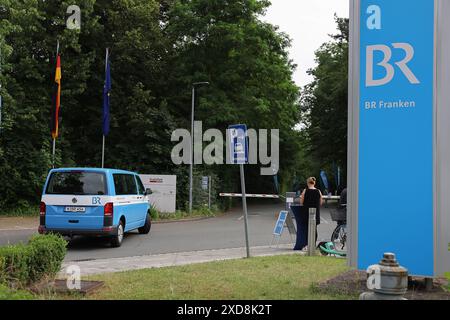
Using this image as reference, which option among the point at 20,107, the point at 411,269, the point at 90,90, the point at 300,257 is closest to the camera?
the point at 411,269

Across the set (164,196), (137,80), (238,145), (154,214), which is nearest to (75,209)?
(238,145)

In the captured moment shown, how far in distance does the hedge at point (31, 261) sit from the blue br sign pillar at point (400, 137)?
4071 mm

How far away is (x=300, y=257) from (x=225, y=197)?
24.1 meters

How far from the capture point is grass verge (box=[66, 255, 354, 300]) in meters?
6.57

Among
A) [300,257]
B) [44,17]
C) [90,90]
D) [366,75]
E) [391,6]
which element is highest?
[44,17]

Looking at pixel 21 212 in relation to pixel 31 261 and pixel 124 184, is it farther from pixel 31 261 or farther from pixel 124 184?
pixel 31 261

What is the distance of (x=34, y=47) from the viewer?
28297 millimetres

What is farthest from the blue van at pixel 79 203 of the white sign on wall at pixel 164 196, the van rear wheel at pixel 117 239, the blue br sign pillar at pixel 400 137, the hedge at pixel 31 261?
the white sign on wall at pixel 164 196

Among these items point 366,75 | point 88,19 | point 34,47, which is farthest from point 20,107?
point 366,75

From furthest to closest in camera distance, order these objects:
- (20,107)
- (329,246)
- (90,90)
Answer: (90,90), (20,107), (329,246)

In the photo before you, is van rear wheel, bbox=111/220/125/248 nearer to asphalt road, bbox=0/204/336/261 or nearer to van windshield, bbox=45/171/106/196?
asphalt road, bbox=0/204/336/261

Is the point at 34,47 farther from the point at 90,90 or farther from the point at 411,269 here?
the point at 411,269

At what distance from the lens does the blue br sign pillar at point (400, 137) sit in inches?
265
